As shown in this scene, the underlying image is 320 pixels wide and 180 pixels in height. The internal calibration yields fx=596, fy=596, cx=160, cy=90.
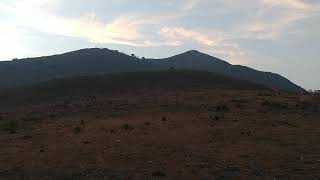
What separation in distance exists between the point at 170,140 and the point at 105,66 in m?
64.3

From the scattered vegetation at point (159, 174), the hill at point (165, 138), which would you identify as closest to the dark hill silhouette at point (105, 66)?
the hill at point (165, 138)

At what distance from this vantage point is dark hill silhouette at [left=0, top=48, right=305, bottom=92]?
7806 centimetres

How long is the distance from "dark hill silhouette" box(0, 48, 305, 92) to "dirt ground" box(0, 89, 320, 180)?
44180 mm

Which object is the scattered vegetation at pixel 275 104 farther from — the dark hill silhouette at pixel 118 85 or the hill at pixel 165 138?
the dark hill silhouette at pixel 118 85

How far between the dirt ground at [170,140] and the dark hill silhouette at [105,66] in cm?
4418

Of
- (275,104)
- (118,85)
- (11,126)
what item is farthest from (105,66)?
(11,126)

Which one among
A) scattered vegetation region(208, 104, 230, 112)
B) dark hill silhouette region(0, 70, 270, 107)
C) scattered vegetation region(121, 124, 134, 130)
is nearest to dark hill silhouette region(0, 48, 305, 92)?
dark hill silhouette region(0, 70, 270, 107)

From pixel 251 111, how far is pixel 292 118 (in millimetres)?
2568

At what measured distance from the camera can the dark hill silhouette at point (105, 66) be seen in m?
78.1

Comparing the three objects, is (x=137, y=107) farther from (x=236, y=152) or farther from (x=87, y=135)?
(x=236, y=152)

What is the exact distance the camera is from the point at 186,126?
2391cm

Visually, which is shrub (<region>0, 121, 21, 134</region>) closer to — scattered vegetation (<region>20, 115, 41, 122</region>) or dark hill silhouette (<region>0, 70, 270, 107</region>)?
scattered vegetation (<region>20, 115, 41, 122</region>)

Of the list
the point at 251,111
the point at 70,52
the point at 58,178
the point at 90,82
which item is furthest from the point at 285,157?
the point at 70,52

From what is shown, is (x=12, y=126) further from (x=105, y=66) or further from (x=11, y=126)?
(x=105, y=66)
